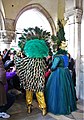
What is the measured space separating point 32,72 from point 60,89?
652mm

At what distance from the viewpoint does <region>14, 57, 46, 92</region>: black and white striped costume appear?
382 cm

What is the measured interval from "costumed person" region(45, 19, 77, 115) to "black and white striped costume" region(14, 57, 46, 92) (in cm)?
30

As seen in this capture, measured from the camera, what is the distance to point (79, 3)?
5.02 m

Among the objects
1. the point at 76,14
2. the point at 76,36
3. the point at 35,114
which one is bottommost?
the point at 35,114

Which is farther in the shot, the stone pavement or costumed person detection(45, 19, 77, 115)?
costumed person detection(45, 19, 77, 115)

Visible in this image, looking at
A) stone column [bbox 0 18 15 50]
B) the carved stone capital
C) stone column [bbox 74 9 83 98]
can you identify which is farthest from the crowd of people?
stone column [bbox 0 18 15 50]

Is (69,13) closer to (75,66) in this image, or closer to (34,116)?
(75,66)

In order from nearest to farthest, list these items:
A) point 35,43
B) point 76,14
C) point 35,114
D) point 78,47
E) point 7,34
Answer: point 35,43 → point 35,114 → point 76,14 → point 78,47 → point 7,34

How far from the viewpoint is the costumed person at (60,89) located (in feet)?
13.0

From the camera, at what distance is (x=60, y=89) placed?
13.0 ft

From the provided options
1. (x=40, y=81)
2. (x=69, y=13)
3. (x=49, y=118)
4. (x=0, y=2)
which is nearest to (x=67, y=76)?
(x=40, y=81)

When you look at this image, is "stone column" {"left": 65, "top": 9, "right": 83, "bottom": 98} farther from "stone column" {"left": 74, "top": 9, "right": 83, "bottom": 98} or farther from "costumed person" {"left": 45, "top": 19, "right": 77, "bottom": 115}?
"costumed person" {"left": 45, "top": 19, "right": 77, "bottom": 115}

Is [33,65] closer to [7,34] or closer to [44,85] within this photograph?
[44,85]

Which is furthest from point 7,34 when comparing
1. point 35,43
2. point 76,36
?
point 35,43
